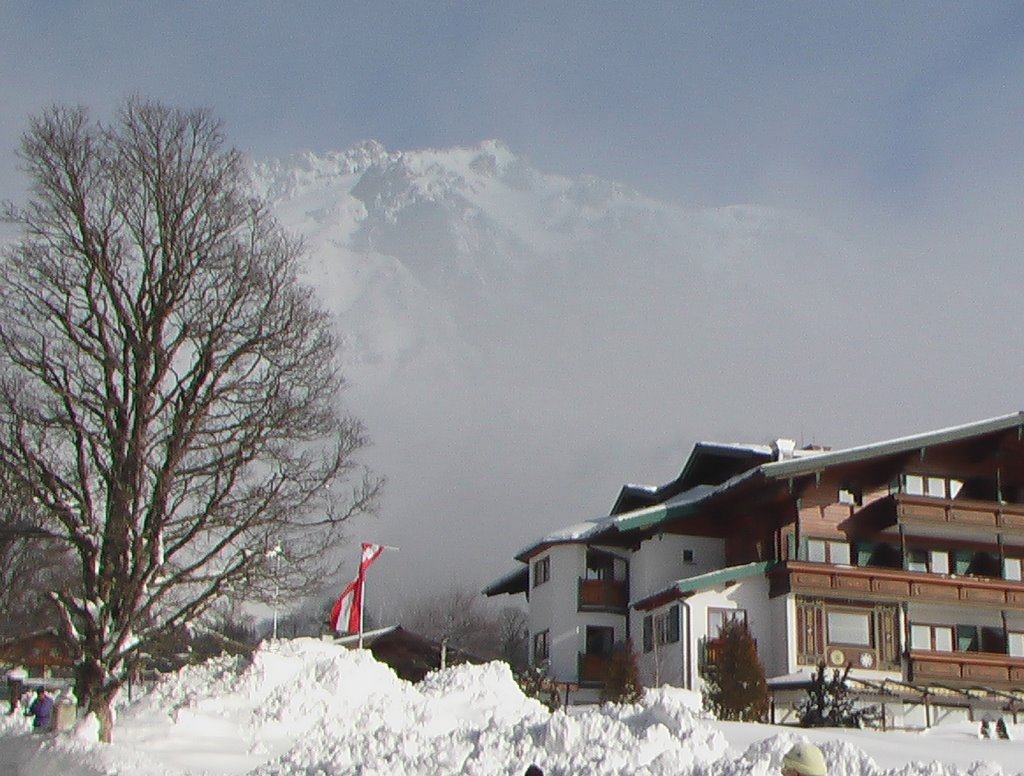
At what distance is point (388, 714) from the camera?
24234 millimetres

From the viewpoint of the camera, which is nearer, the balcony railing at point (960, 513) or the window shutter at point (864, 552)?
the balcony railing at point (960, 513)

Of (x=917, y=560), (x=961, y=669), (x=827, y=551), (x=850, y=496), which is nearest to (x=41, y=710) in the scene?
(x=827, y=551)

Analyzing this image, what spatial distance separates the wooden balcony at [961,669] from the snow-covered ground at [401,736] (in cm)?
1032

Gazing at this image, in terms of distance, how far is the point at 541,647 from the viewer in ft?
154

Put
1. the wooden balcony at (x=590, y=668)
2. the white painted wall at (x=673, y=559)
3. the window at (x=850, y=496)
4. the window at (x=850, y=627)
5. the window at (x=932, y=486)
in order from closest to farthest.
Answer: the window at (x=850, y=627) < the window at (x=850, y=496) < the window at (x=932, y=486) < the white painted wall at (x=673, y=559) < the wooden balcony at (x=590, y=668)

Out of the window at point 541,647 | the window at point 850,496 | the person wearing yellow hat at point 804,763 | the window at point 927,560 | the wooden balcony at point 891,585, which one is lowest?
the person wearing yellow hat at point 804,763

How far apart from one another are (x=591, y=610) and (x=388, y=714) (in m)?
21.5

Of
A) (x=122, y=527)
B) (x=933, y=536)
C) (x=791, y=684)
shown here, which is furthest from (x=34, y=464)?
(x=933, y=536)

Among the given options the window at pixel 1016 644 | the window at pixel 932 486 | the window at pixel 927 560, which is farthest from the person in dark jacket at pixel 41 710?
the window at pixel 1016 644

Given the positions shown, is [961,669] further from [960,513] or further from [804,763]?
[804,763]

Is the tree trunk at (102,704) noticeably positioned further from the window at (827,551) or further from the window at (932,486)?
the window at (932,486)

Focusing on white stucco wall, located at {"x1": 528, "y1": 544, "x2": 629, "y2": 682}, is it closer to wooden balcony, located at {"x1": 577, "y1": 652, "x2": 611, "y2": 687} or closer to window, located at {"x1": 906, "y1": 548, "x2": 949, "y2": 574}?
wooden balcony, located at {"x1": 577, "y1": 652, "x2": 611, "y2": 687}

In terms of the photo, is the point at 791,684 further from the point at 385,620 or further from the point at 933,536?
the point at 385,620

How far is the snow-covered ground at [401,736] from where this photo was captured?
614 inches
